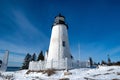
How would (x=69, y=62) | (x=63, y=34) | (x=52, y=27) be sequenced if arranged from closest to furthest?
(x=69, y=62)
(x=63, y=34)
(x=52, y=27)

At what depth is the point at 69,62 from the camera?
18.3 metres

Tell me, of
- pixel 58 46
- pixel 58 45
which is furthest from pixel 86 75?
pixel 58 45

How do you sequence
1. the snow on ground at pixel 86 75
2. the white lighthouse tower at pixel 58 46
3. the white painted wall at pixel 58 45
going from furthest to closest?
the white painted wall at pixel 58 45, the white lighthouse tower at pixel 58 46, the snow on ground at pixel 86 75

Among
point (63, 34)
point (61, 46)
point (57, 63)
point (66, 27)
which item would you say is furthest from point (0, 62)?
point (66, 27)

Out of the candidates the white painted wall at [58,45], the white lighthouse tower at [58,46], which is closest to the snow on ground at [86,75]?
the white lighthouse tower at [58,46]

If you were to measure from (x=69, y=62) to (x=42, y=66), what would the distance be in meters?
4.49

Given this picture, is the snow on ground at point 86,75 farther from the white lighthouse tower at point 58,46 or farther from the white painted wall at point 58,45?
the white painted wall at point 58,45

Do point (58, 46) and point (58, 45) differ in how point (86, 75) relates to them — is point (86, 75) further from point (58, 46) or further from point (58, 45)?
point (58, 45)

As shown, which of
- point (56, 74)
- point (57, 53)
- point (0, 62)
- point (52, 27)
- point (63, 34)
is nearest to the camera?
point (56, 74)

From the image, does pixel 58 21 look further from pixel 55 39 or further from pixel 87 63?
pixel 87 63

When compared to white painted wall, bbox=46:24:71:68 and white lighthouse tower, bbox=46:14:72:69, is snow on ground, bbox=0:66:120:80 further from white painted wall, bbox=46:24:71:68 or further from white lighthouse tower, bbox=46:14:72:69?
white painted wall, bbox=46:24:71:68

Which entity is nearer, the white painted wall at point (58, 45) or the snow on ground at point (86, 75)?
the snow on ground at point (86, 75)

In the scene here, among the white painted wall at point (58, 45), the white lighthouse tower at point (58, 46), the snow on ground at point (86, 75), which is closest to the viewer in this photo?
the snow on ground at point (86, 75)

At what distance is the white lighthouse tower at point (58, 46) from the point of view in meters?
18.7
